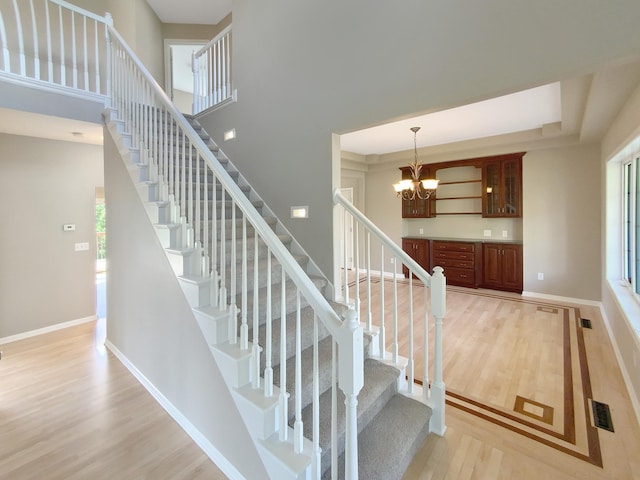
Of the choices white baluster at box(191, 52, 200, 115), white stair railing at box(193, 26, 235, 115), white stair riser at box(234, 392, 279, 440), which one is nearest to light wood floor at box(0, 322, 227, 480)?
white stair riser at box(234, 392, 279, 440)

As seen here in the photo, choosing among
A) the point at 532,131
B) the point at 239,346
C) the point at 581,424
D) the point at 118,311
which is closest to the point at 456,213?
the point at 532,131

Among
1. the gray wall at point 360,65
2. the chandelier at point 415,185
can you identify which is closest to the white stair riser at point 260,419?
the gray wall at point 360,65

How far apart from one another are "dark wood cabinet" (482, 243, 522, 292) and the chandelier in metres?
1.55

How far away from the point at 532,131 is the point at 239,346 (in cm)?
544

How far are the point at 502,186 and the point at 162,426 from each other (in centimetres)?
591

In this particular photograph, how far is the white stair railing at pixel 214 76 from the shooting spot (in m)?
3.83

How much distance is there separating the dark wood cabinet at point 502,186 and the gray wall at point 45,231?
6.48m

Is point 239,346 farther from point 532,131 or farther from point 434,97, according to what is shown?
point 532,131

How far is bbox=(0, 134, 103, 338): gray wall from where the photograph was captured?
369 centimetres

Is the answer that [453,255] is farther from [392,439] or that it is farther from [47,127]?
[47,127]

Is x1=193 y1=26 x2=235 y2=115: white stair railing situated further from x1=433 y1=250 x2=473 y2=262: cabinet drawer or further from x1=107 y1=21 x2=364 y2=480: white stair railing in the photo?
x1=433 y1=250 x2=473 y2=262: cabinet drawer

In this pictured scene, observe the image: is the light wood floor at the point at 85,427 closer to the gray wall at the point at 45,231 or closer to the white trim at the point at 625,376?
the gray wall at the point at 45,231

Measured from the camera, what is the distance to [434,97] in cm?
197

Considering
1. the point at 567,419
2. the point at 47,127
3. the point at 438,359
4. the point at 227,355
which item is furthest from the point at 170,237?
the point at 567,419
